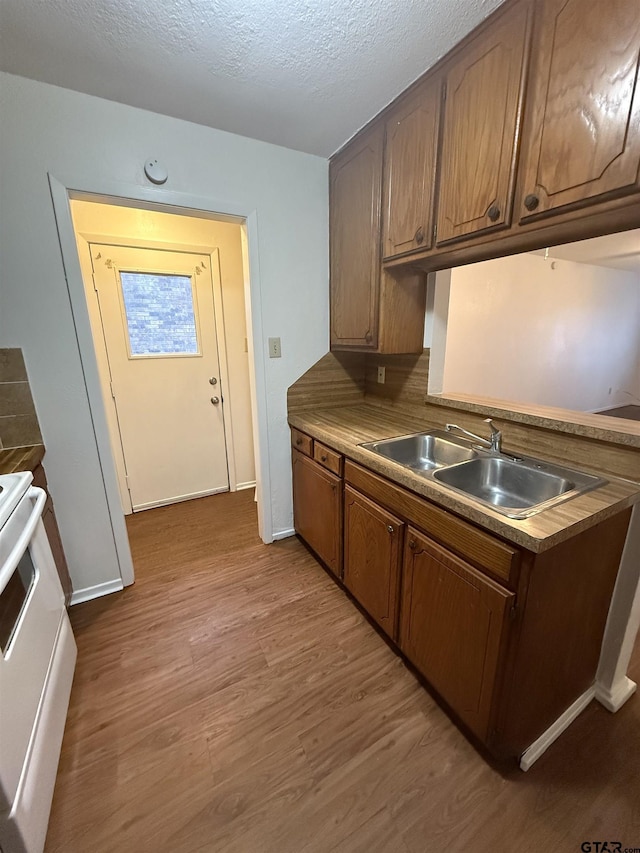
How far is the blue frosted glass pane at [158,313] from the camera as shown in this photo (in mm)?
2520

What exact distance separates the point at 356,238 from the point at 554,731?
2305mm

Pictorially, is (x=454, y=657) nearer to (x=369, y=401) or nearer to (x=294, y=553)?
(x=294, y=553)

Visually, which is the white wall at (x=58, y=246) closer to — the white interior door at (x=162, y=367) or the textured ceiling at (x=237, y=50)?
the textured ceiling at (x=237, y=50)

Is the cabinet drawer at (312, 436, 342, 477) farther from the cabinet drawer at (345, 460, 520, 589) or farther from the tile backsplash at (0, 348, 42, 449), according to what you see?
the tile backsplash at (0, 348, 42, 449)

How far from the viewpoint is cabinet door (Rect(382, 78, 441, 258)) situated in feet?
4.52

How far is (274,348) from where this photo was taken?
6.84 ft

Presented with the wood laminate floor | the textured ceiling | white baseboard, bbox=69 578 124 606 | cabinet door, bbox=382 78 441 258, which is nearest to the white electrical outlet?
cabinet door, bbox=382 78 441 258

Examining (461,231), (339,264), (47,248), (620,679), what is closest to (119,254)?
(47,248)

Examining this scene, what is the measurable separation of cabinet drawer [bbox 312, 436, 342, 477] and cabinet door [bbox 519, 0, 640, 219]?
1.21 m

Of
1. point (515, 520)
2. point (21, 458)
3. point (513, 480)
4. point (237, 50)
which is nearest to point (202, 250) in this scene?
point (237, 50)

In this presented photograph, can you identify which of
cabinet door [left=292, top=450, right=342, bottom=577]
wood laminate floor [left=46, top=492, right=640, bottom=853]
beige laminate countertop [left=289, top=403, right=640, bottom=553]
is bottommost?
wood laminate floor [left=46, top=492, right=640, bottom=853]

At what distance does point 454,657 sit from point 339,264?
6.53 feet

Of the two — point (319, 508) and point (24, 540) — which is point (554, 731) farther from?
point (24, 540)

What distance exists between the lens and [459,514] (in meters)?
1.08
